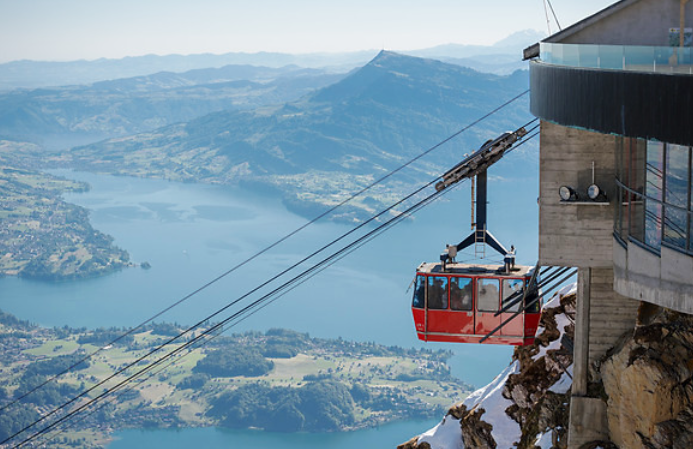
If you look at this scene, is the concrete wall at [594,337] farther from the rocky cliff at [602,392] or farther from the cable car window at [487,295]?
the cable car window at [487,295]

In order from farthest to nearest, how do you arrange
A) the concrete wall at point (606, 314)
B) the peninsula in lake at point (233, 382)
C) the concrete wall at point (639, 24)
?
the peninsula in lake at point (233, 382), the concrete wall at point (606, 314), the concrete wall at point (639, 24)

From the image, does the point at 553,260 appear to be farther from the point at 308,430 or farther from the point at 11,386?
the point at 11,386

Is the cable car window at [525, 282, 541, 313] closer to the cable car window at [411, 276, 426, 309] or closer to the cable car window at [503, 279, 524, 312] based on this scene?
the cable car window at [503, 279, 524, 312]

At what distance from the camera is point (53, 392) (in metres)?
158

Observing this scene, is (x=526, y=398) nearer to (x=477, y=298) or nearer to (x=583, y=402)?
(x=477, y=298)

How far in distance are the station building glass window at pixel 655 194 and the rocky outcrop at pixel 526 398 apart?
16.9 ft

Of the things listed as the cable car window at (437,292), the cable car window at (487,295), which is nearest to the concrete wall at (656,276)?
the cable car window at (487,295)

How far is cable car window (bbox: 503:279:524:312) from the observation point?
54.7 ft

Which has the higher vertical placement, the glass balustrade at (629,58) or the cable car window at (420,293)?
the glass balustrade at (629,58)

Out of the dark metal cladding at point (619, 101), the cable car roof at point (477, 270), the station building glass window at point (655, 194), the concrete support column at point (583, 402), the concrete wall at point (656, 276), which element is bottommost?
the concrete support column at point (583, 402)

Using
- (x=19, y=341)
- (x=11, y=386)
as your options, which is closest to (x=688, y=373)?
(x=11, y=386)

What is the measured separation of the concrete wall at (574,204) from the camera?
14.0 meters

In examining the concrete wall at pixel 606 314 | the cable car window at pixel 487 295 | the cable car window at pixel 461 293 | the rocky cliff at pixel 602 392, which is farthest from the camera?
the cable car window at pixel 461 293

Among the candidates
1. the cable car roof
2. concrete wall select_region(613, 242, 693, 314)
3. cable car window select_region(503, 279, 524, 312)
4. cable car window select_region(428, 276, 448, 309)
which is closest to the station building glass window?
concrete wall select_region(613, 242, 693, 314)
